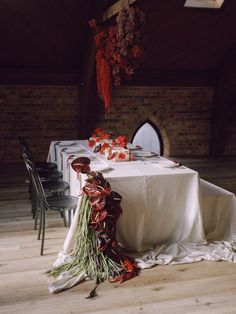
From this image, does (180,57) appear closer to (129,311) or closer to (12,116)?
(12,116)

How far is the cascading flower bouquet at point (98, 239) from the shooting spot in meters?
3.50

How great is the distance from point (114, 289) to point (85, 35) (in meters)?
4.98

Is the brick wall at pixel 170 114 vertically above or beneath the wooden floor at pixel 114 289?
above

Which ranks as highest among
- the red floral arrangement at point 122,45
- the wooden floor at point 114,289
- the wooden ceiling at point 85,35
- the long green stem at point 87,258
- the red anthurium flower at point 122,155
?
the wooden ceiling at point 85,35

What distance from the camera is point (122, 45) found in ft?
15.3

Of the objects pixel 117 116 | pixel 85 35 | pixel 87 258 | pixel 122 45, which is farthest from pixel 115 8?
pixel 87 258

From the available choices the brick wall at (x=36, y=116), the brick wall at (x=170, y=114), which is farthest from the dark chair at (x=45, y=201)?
the brick wall at (x=170, y=114)

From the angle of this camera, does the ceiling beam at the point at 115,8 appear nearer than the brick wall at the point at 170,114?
Yes

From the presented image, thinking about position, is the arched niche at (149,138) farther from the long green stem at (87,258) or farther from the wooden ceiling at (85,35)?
the long green stem at (87,258)

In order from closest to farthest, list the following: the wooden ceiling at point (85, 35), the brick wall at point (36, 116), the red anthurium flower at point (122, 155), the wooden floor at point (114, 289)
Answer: the wooden floor at point (114, 289) → the red anthurium flower at point (122, 155) → the wooden ceiling at point (85, 35) → the brick wall at point (36, 116)

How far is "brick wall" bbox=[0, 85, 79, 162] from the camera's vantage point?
7.80m

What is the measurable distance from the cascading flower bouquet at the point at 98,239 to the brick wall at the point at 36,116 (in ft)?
15.2

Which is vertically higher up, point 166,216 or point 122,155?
point 122,155

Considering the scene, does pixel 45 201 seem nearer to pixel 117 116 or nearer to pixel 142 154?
pixel 142 154
